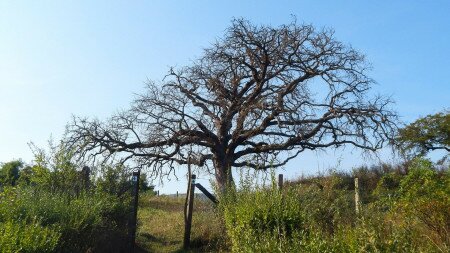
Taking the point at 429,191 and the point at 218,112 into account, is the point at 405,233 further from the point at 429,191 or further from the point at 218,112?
the point at 218,112

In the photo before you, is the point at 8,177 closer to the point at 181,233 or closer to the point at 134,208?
the point at 134,208

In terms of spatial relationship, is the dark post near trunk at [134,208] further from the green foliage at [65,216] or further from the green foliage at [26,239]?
the green foliage at [26,239]

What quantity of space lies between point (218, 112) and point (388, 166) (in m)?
8.63

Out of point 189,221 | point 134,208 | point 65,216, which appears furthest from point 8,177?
point 65,216

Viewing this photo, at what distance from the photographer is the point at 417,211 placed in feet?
25.3

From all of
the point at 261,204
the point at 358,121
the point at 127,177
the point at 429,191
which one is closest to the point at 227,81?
the point at 358,121

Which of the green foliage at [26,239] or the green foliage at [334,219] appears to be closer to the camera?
the green foliage at [334,219]

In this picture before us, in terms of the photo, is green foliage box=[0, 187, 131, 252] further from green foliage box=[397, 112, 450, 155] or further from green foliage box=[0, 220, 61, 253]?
green foliage box=[397, 112, 450, 155]

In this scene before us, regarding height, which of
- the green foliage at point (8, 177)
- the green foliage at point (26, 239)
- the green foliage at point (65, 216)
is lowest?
the green foliage at point (26, 239)

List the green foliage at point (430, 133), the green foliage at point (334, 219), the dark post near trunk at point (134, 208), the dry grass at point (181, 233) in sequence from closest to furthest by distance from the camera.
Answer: the green foliage at point (334, 219), the dark post near trunk at point (134, 208), the dry grass at point (181, 233), the green foliage at point (430, 133)

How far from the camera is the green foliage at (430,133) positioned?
3512 cm

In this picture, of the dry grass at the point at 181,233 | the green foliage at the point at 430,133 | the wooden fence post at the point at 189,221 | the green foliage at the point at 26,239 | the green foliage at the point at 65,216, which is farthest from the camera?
the green foliage at the point at 430,133

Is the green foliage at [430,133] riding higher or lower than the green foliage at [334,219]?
higher

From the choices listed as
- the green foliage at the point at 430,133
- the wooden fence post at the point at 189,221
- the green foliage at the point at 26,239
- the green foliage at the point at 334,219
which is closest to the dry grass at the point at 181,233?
the wooden fence post at the point at 189,221
